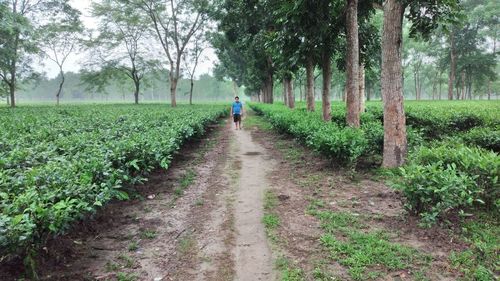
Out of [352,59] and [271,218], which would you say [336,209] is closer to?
[271,218]

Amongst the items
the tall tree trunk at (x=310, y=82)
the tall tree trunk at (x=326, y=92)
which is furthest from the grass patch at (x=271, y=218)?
the tall tree trunk at (x=310, y=82)

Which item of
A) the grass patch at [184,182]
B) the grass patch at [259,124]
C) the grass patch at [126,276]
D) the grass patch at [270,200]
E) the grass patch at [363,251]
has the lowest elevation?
the grass patch at [126,276]

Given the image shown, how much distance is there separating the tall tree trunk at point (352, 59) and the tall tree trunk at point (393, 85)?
2.19 m

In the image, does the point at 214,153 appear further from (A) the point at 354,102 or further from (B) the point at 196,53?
(B) the point at 196,53

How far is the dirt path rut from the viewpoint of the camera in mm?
3480

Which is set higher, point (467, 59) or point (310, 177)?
point (467, 59)

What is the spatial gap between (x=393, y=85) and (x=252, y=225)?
4259 millimetres

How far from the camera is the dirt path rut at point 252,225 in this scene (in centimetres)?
348

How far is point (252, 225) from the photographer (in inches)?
183

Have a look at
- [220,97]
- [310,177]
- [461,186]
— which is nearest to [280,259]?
[461,186]

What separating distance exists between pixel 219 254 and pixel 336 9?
351 inches

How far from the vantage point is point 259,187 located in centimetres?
661

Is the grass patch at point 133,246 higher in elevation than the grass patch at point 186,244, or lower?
higher

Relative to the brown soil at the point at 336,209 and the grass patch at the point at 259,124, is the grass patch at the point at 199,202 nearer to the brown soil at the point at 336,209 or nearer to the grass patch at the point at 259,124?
the brown soil at the point at 336,209
